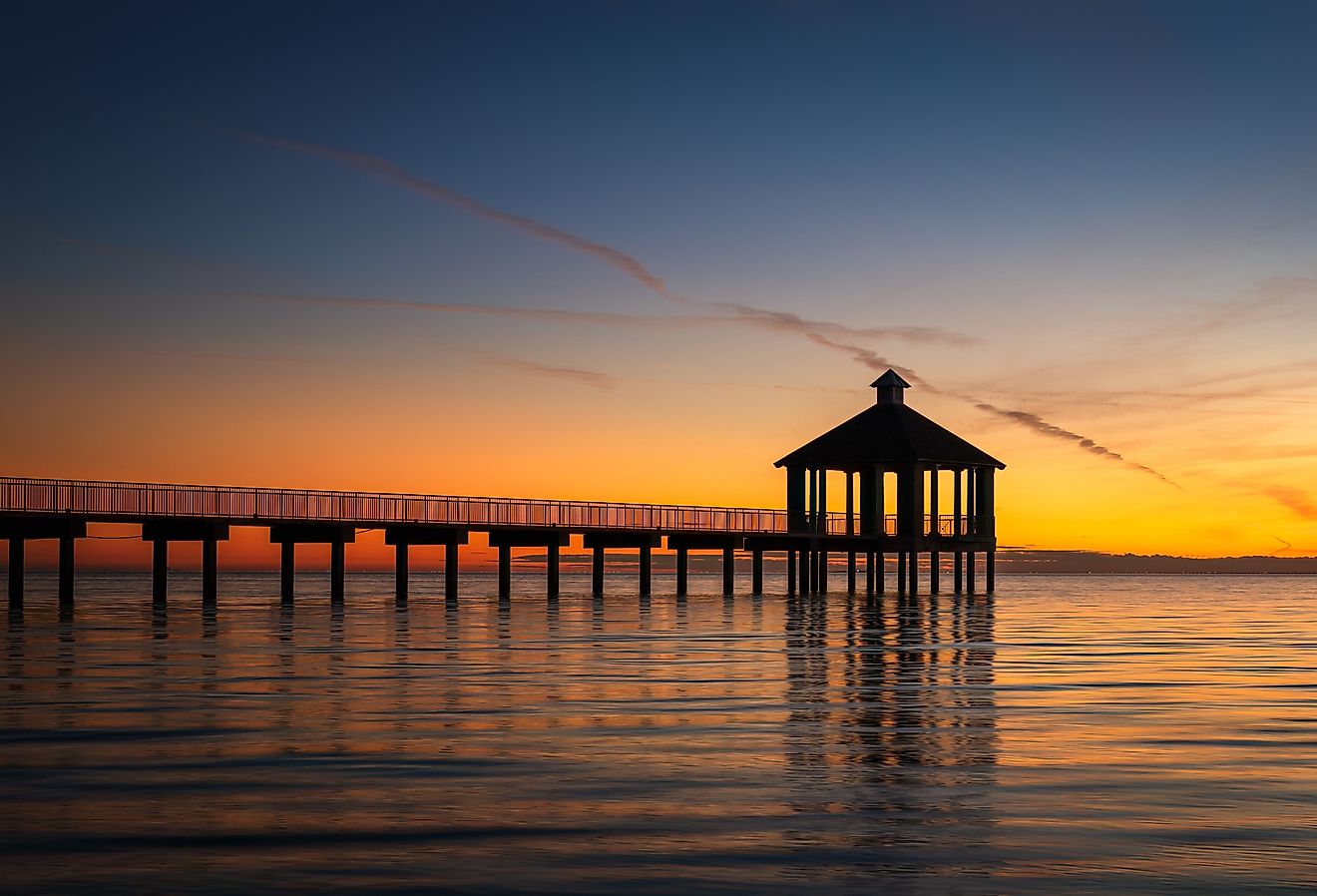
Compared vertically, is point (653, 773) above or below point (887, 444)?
below

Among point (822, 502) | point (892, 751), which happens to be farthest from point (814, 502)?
point (892, 751)

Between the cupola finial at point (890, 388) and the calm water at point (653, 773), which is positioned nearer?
the calm water at point (653, 773)

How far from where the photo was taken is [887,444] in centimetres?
6406

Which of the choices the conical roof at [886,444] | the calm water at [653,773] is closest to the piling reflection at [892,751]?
the calm water at [653,773]

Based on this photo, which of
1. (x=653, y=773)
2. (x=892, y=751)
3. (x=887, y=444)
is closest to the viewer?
(x=653, y=773)

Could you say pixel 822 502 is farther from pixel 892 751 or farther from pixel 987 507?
pixel 892 751

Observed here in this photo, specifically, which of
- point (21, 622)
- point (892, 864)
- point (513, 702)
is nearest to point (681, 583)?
point (21, 622)

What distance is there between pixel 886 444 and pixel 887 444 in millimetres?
71

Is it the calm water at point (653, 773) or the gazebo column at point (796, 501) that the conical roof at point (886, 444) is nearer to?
the gazebo column at point (796, 501)

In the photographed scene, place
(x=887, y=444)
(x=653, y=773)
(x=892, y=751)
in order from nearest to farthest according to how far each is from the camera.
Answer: (x=653, y=773) → (x=892, y=751) → (x=887, y=444)

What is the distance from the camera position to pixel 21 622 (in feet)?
130

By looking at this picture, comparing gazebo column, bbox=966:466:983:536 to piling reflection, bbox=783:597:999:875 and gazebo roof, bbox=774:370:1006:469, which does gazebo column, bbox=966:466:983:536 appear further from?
piling reflection, bbox=783:597:999:875

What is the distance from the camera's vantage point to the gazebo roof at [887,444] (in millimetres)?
63969

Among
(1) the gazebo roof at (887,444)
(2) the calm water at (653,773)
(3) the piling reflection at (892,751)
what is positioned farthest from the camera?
(1) the gazebo roof at (887,444)
